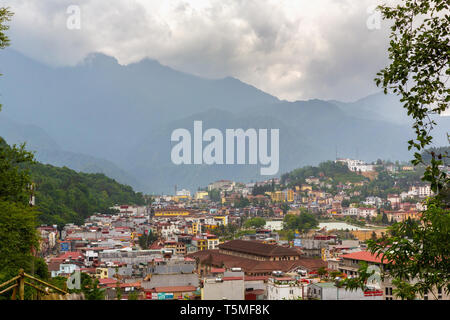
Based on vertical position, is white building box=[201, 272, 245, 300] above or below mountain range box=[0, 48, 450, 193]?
below

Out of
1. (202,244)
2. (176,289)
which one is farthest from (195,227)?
(176,289)

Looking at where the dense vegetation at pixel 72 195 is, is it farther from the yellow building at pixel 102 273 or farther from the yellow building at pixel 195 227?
the yellow building at pixel 102 273

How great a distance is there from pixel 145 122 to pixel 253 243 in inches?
4087

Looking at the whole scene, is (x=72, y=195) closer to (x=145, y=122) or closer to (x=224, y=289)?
(x=224, y=289)

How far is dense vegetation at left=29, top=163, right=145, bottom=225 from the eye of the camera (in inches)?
1112

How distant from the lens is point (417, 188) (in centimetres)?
4875

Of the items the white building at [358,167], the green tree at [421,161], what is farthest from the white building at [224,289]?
the white building at [358,167]

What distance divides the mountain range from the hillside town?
4773 centimetres

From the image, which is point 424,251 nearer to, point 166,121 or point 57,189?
point 57,189

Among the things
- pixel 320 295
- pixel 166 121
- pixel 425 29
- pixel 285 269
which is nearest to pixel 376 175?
pixel 285 269

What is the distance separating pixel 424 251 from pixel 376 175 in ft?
193

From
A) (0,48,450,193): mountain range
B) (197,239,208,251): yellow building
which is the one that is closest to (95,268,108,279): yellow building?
(197,239,208,251): yellow building

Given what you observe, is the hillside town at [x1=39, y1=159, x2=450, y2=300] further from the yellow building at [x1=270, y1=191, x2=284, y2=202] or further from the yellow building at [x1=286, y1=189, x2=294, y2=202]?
the yellow building at [x1=270, y1=191, x2=284, y2=202]

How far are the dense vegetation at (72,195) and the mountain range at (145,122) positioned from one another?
53.3m
